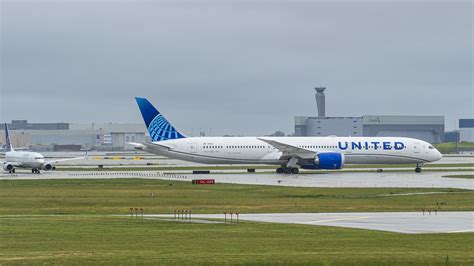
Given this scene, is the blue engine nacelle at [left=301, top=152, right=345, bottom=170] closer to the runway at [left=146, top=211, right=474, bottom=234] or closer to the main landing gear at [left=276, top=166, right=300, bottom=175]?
the main landing gear at [left=276, top=166, right=300, bottom=175]

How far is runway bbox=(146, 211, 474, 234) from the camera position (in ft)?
116

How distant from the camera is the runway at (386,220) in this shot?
3522cm

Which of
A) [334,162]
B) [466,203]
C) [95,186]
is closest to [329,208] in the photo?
[466,203]

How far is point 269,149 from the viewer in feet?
292

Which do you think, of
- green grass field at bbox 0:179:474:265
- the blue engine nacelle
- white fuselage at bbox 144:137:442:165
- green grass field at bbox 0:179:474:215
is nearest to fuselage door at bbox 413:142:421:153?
white fuselage at bbox 144:137:442:165

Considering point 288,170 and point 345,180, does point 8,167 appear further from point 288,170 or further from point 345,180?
point 345,180

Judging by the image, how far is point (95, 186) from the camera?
218 ft

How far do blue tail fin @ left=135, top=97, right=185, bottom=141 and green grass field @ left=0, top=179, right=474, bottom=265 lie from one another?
33519mm

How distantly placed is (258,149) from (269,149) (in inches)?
43.5

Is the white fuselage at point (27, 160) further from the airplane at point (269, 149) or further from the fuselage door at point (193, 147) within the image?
the fuselage door at point (193, 147)

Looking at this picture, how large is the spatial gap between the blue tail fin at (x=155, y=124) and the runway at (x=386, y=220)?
159ft

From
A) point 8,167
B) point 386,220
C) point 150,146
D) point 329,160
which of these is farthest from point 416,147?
point 386,220

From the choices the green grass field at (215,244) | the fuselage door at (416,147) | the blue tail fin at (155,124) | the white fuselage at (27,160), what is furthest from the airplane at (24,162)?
the green grass field at (215,244)

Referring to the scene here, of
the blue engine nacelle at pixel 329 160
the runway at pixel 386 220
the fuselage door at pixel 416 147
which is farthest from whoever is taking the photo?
the fuselage door at pixel 416 147
